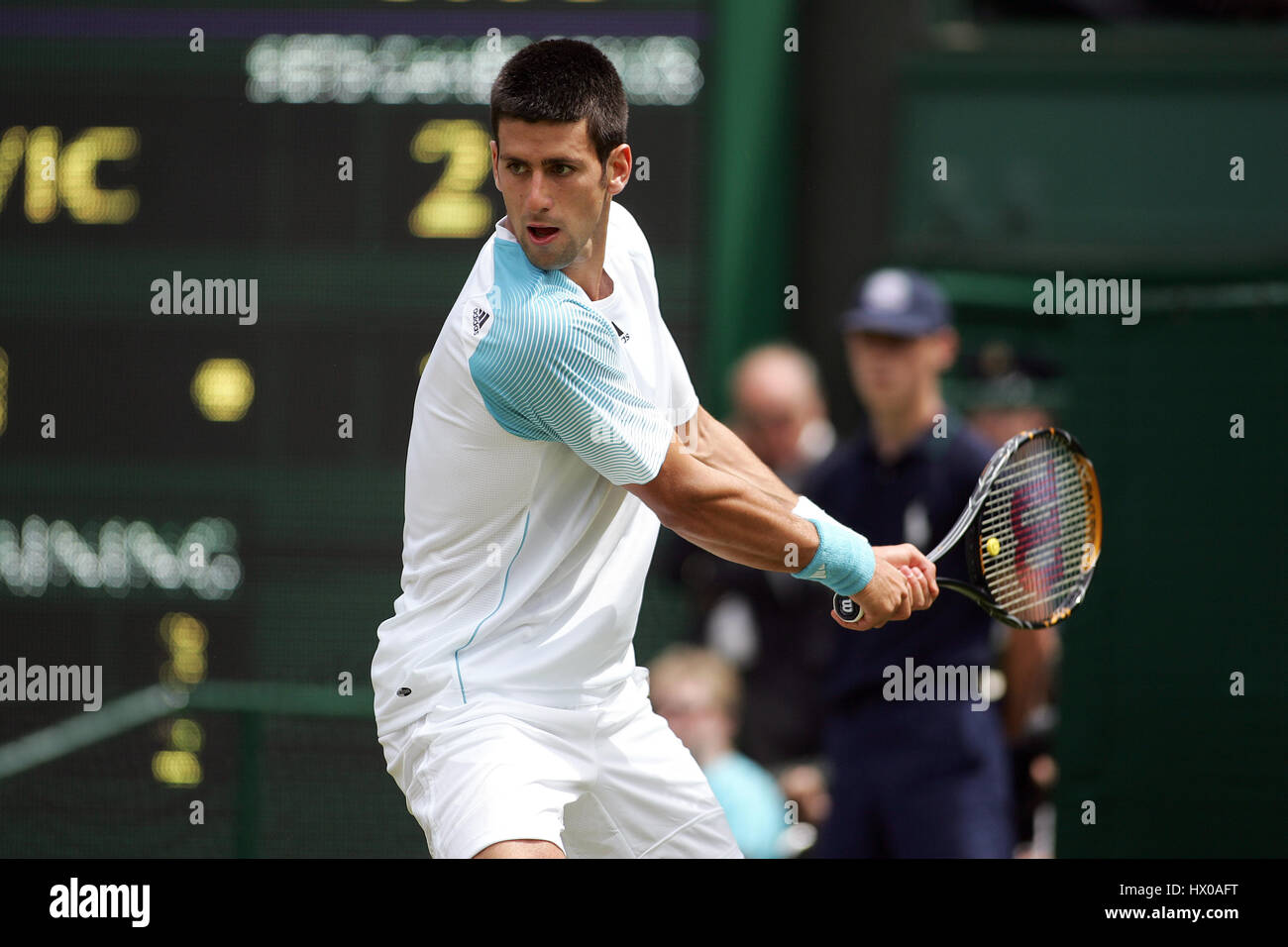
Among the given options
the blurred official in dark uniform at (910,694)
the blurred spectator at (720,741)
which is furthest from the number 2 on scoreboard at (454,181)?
the blurred spectator at (720,741)

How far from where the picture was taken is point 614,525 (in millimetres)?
3322

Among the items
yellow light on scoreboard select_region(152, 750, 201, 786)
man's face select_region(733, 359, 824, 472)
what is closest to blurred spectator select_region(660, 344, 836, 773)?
man's face select_region(733, 359, 824, 472)

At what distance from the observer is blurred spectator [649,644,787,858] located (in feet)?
14.8

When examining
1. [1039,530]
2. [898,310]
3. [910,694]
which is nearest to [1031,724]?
[910,694]

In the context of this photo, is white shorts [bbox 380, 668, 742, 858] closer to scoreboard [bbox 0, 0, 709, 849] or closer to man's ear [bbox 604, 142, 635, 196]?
man's ear [bbox 604, 142, 635, 196]

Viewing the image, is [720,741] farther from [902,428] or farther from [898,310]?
[898,310]

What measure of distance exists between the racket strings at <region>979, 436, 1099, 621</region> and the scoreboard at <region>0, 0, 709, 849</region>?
5.53ft

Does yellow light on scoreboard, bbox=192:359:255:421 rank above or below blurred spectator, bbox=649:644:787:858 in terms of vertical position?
above

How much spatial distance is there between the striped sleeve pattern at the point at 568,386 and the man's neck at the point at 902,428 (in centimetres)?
164

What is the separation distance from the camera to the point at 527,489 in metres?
3.19

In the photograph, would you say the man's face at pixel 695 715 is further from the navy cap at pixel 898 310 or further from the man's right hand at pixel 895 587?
the man's right hand at pixel 895 587
